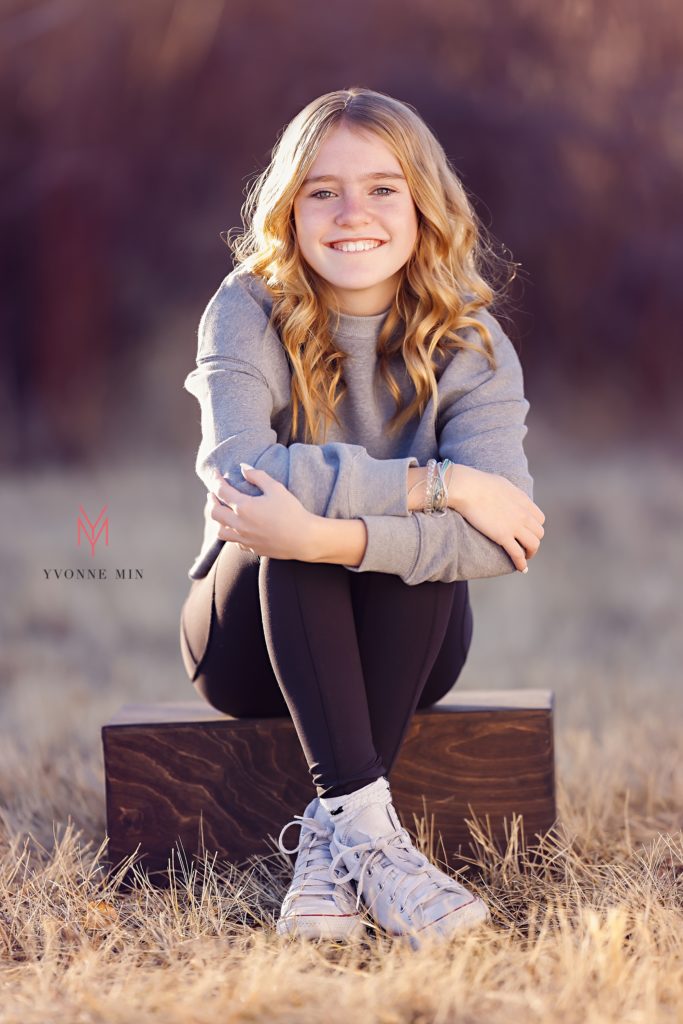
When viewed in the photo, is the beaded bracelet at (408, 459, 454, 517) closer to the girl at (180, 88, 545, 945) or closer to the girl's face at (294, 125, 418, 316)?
the girl at (180, 88, 545, 945)

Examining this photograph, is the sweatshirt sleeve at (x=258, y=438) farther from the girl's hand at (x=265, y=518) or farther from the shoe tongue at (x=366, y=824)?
the shoe tongue at (x=366, y=824)

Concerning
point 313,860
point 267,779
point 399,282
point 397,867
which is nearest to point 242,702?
point 267,779

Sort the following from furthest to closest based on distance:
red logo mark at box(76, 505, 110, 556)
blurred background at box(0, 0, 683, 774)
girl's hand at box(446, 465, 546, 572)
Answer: blurred background at box(0, 0, 683, 774), red logo mark at box(76, 505, 110, 556), girl's hand at box(446, 465, 546, 572)

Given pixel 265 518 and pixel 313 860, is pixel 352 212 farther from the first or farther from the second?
pixel 313 860

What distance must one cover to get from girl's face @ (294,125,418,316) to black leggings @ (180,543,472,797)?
46cm

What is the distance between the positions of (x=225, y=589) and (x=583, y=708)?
1.61 meters

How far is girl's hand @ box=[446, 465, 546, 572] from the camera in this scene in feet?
5.62

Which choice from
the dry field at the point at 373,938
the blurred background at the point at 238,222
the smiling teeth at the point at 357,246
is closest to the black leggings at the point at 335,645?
the dry field at the point at 373,938

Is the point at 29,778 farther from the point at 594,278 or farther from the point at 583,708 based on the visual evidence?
the point at 594,278

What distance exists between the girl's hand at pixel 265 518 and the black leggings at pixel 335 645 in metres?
0.04

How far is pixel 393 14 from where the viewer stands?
6551 millimetres

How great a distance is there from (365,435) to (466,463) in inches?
7.3

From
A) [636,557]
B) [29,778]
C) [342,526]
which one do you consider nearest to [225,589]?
[342,526]

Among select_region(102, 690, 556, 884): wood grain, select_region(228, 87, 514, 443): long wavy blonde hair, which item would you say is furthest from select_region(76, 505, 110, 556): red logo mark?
select_region(228, 87, 514, 443): long wavy blonde hair
